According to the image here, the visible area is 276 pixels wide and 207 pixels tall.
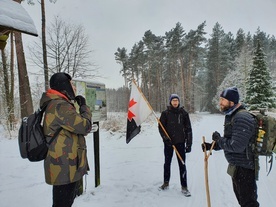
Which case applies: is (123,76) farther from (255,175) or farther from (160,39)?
(255,175)

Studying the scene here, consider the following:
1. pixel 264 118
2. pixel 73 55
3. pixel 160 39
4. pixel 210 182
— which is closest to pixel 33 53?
pixel 73 55

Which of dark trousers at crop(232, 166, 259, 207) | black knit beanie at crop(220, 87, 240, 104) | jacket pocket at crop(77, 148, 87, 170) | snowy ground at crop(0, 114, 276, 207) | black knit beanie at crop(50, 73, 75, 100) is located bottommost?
snowy ground at crop(0, 114, 276, 207)

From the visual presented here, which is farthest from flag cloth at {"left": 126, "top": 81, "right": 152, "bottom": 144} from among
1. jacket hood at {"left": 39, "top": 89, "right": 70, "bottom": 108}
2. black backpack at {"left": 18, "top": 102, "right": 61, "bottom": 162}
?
black backpack at {"left": 18, "top": 102, "right": 61, "bottom": 162}

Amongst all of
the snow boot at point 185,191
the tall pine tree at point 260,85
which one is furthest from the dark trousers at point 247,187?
the tall pine tree at point 260,85

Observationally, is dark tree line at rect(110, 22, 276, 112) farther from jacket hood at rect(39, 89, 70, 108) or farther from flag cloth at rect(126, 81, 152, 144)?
jacket hood at rect(39, 89, 70, 108)

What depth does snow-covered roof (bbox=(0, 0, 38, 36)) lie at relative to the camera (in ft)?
9.62

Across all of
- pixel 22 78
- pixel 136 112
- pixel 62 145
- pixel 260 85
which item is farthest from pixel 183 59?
pixel 62 145

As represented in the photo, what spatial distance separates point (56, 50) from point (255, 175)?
58.0 ft

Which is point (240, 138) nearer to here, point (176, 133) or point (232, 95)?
point (232, 95)

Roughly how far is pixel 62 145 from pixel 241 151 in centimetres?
211

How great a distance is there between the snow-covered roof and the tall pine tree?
22967 mm

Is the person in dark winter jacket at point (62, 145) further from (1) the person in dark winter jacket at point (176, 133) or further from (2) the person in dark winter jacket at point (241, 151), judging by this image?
(1) the person in dark winter jacket at point (176, 133)

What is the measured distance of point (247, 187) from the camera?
2609 mm

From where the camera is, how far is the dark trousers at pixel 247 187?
2.59 m
